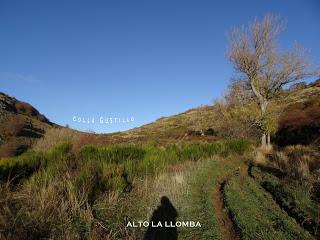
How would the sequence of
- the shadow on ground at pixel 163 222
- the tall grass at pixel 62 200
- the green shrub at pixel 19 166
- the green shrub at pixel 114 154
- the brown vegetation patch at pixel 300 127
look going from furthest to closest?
the brown vegetation patch at pixel 300 127 < the green shrub at pixel 114 154 < the green shrub at pixel 19 166 < the shadow on ground at pixel 163 222 < the tall grass at pixel 62 200

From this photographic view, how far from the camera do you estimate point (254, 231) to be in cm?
679

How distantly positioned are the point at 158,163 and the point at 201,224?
21.1 ft

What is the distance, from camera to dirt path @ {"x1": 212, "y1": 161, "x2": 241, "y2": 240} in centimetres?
681

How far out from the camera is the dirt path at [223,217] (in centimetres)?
681

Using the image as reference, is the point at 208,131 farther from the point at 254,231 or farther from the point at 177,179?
the point at 254,231

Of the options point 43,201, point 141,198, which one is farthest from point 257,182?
point 43,201

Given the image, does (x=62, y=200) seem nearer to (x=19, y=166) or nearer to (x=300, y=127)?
(x=19, y=166)

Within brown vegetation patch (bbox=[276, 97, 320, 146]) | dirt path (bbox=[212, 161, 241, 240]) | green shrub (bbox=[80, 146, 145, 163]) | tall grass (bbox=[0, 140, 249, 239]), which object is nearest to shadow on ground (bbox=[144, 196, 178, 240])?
tall grass (bbox=[0, 140, 249, 239])

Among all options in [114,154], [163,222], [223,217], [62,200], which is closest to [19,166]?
[114,154]

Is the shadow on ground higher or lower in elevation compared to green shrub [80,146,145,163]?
lower

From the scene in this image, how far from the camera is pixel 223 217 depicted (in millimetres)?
7902

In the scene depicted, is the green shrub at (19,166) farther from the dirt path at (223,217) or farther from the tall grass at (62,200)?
the dirt path at (223,217)

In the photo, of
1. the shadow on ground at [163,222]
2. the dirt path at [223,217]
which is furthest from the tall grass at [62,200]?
the dirt path at [223,217]

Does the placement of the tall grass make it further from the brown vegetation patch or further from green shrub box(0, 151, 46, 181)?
the brown vegetation patch
